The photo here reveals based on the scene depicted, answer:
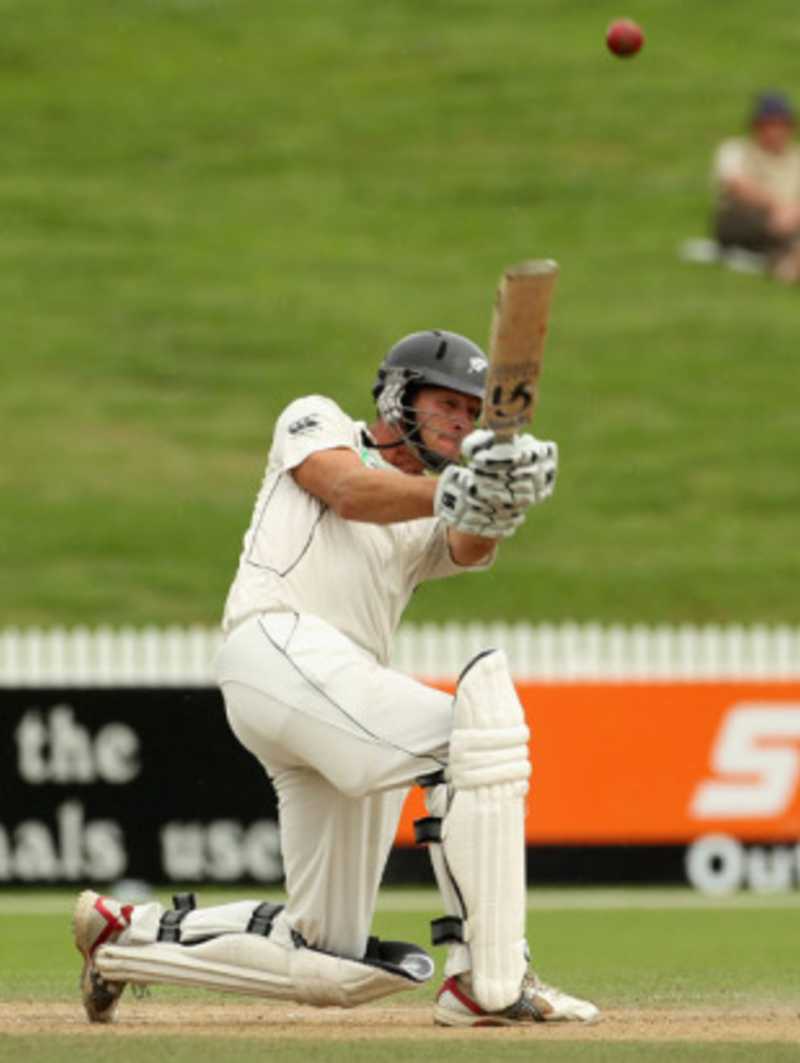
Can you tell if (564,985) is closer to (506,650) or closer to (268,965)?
(268,965)

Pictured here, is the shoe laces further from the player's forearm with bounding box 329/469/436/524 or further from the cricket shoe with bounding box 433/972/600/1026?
the player's forearm with bounding box 329/469/436/524

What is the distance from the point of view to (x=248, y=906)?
587 cm

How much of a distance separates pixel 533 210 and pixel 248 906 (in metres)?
16.8

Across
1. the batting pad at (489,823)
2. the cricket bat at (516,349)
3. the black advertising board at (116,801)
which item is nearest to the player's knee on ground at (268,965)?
the batting pad at (489,823)

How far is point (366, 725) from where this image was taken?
5.49 meters

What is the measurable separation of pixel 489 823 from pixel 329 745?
14.6 inches

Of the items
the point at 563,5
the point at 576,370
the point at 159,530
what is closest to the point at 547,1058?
the point at 159,530

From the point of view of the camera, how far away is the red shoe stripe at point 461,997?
5.54 meters

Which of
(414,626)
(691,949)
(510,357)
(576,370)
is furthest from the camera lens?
(576,370)

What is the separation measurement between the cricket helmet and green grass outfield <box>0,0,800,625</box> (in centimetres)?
983

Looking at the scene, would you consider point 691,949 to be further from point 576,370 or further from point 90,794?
point 576,370

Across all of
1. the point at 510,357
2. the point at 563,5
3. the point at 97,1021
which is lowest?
the point at 97,1021

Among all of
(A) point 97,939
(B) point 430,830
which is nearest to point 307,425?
(B) point 430,830

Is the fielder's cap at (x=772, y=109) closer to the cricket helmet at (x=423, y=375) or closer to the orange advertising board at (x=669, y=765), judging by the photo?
the orange advertising board at (x=669, y=765)
